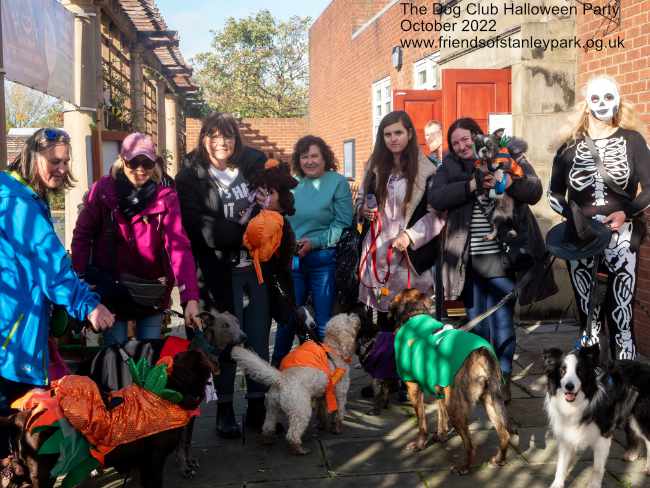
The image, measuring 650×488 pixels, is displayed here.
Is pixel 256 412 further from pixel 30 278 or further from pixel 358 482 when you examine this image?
pixel 30 278

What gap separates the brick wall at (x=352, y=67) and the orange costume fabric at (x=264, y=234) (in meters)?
9.40

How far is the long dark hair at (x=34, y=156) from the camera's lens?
3.11 metres

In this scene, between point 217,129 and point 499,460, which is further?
point 217,129

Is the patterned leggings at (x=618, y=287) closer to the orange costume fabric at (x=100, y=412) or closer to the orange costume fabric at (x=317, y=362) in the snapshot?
the orange costume fabric at (x=317, y=362)

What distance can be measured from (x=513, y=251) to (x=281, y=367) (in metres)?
1.77

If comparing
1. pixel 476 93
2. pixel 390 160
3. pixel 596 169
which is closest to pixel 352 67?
pixel 476 93

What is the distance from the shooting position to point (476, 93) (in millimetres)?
8383

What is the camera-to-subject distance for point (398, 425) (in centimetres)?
471

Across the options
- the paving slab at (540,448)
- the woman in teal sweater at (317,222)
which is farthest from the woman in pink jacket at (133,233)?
the paving slab at (540,448)

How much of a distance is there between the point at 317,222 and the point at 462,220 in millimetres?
1071

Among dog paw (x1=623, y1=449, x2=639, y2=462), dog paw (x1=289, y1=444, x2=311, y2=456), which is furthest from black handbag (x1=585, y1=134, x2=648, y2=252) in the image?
dog paw (x1=289, y1=444, x2=311, y2=456)

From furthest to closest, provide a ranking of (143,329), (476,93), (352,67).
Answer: (352,67) < (476,93) < (143,329)

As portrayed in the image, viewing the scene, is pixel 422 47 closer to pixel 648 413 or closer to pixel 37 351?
pixel 648 413

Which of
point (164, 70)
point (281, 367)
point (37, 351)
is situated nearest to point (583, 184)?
point (281, 367)
